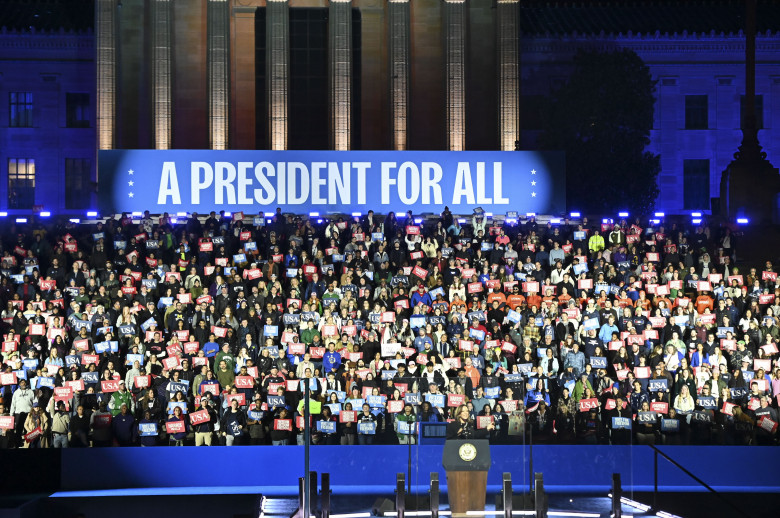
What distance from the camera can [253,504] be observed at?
83.3 ft

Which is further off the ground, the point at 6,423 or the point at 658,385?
the point at 658,385

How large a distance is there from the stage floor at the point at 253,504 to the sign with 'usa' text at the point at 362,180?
17.7 meters

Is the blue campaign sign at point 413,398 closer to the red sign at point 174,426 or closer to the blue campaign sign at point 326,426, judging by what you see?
the blue campaign sign at point 326,426

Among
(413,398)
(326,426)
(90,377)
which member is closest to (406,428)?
(413,398)

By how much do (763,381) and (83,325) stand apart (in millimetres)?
15278

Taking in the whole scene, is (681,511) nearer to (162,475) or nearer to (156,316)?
(162,475)

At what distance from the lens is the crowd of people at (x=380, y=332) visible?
2695cm

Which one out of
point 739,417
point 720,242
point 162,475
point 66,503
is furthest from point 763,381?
point 66,503

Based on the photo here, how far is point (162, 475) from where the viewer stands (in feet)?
91.2

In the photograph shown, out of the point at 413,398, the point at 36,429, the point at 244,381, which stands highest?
the point at 413,398

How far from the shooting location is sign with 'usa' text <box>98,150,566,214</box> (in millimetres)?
→ 43438

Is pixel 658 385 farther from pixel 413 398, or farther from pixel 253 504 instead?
pixel 253 504

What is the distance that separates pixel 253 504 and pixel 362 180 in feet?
64.8

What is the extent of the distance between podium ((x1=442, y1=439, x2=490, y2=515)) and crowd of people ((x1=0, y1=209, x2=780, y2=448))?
514mm
